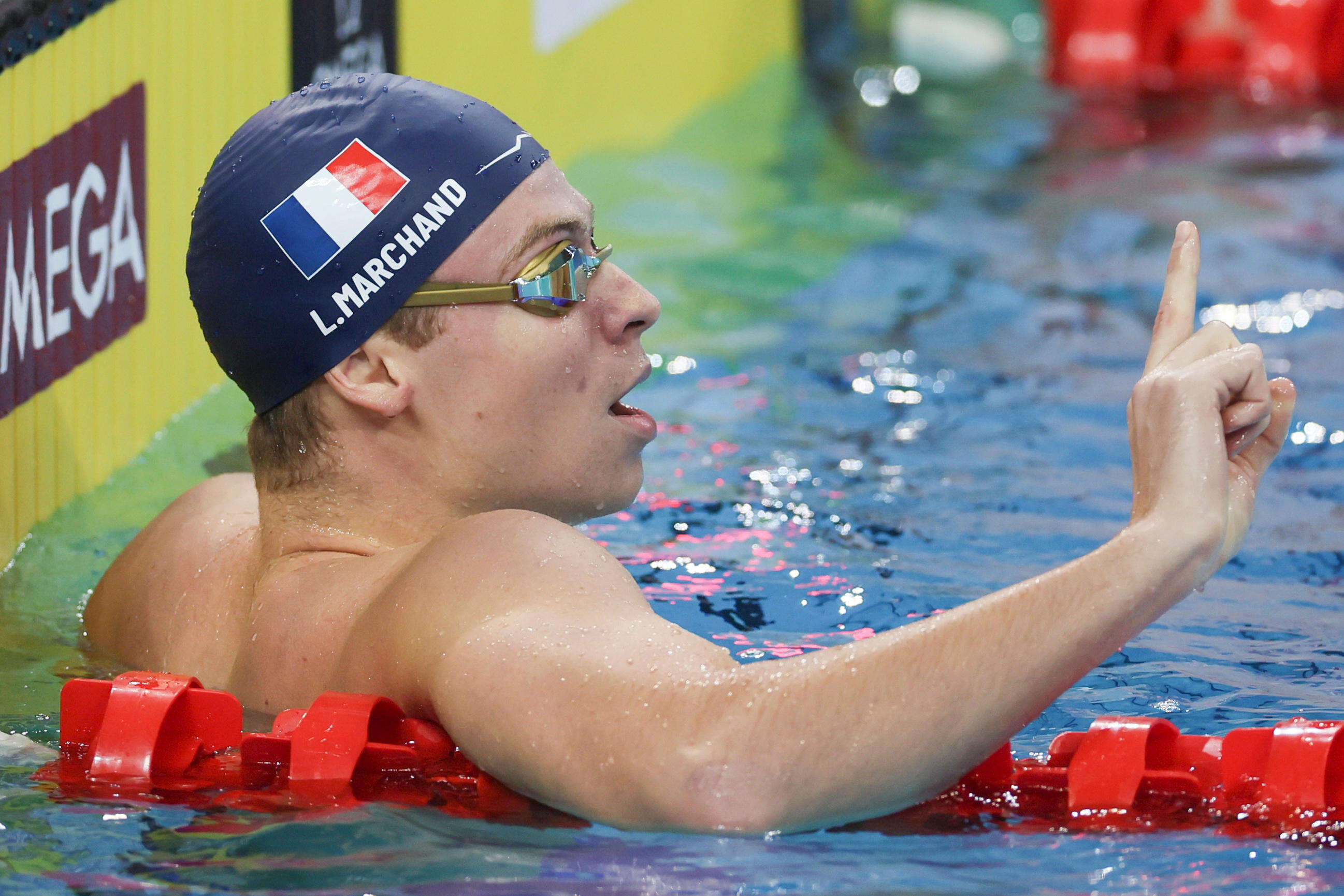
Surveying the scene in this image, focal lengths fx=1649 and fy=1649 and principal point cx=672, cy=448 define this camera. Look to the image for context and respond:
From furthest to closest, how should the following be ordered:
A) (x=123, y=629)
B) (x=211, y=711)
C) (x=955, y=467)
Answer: (x=955, y=467)
(x=123, y=629)
(x=211, y=711)

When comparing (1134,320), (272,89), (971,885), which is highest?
(272,89)

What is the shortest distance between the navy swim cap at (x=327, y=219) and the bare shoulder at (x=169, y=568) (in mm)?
439

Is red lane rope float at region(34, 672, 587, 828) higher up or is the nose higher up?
the nose

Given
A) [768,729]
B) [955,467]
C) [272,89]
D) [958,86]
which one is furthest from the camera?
[958,86]

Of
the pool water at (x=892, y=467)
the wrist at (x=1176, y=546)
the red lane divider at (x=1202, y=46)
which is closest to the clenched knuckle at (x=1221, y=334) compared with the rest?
the wrist at (x=1176, y=546)

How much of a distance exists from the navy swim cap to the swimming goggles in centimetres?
3

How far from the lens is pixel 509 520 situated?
6.74 feet

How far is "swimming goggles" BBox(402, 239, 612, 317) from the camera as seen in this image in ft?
7.44

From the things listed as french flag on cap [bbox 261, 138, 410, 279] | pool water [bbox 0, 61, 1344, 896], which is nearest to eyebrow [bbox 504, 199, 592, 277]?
french flag on cap [bbox 261, 138, 410, 279]

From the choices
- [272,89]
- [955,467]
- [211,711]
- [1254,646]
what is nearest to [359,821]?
[211,711]

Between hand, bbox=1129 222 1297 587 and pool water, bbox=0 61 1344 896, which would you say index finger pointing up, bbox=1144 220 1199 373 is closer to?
hand, bbox=1129 222 1297 587

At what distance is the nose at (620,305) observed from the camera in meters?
2.35

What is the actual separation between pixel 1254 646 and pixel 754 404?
210 centimetres

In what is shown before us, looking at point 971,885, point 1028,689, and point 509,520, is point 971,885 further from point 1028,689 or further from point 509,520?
point 509,520
